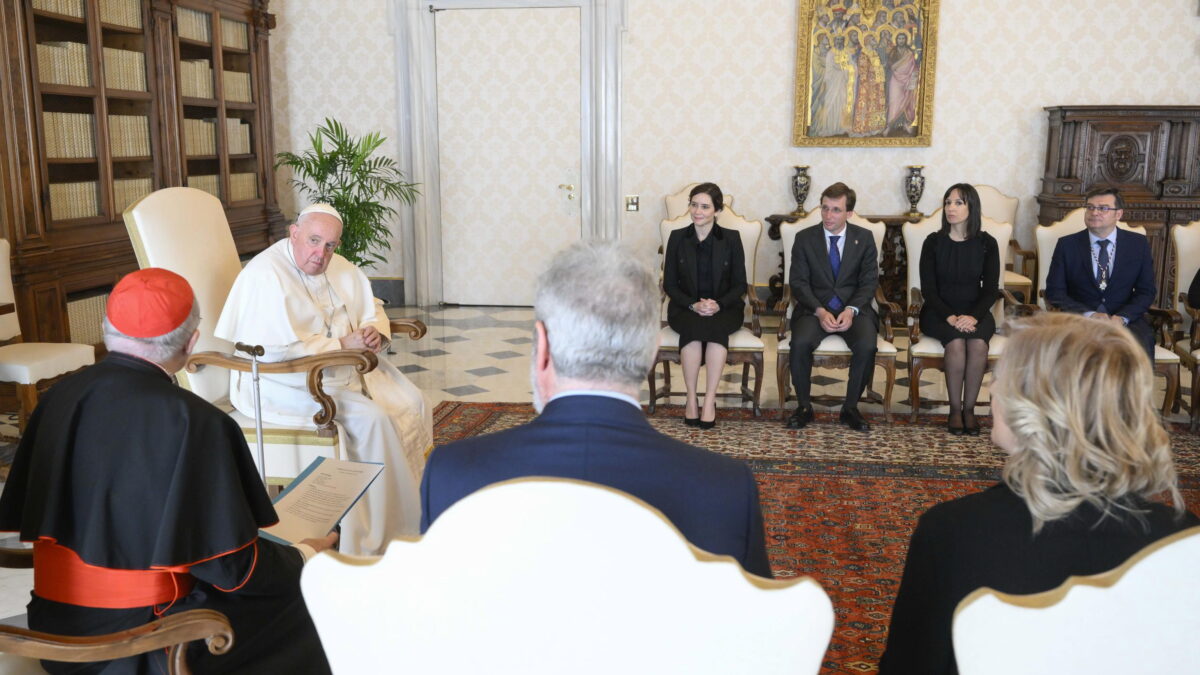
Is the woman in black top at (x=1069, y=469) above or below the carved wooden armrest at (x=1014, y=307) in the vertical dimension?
above

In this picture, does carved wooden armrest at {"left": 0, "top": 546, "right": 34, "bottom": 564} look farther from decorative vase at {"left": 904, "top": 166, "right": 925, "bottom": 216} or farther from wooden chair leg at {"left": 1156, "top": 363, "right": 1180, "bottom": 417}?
decorative vase at {"left": 904, "top": 166, "right": 925, "bottom": 216}

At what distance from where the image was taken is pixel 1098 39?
8.11m

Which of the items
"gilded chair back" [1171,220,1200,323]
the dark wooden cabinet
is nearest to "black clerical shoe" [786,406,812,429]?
"gilded chair back" [1171,220,1200,323]

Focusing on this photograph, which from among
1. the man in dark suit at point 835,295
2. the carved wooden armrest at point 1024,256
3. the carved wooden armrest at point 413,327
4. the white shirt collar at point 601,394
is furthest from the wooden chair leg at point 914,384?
the white shirt collar at point 601,394

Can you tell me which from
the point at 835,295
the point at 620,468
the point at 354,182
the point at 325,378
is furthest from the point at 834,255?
the point at 620,468

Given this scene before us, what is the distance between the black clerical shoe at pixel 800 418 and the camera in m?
5.57

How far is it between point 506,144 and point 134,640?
7600 millimetres

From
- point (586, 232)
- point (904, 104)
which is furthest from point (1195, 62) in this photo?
point (586, 232)

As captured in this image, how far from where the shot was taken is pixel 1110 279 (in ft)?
18.4

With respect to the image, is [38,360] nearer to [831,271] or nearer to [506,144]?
[831,271]

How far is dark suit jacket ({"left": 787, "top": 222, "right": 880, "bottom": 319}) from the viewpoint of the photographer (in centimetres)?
580

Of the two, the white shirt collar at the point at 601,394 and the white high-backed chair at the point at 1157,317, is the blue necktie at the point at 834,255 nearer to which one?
the white high-backed chair at the point at 1157,317

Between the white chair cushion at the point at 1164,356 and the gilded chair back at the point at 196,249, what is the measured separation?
15.4 ft

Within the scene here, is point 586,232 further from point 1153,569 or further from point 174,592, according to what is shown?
point 1153,569
